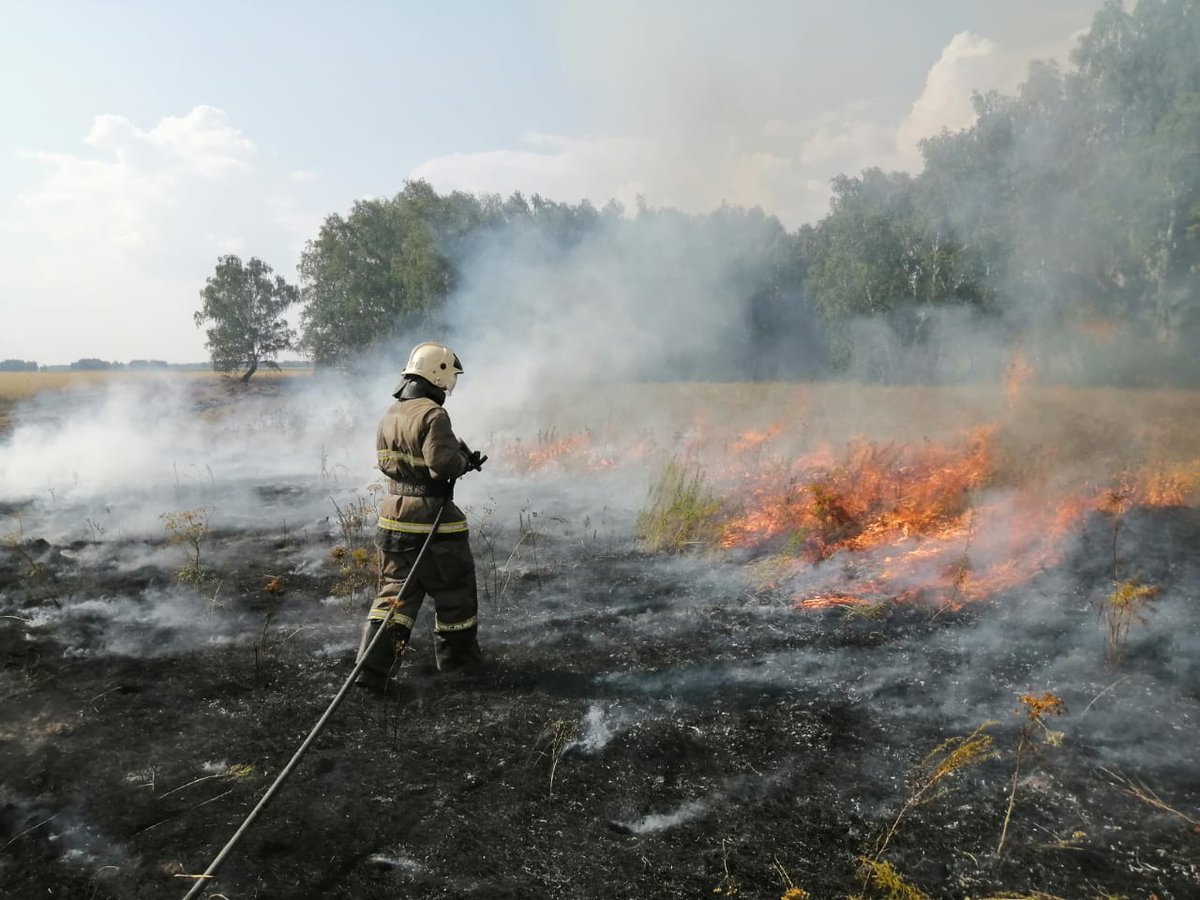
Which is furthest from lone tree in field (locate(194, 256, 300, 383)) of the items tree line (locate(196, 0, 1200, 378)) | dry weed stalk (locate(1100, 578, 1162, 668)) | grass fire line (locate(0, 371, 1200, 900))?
dry weed stalk (locate(1100, 578, 1162, 668))

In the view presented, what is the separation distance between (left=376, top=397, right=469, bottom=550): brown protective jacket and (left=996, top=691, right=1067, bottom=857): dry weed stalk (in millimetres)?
3273

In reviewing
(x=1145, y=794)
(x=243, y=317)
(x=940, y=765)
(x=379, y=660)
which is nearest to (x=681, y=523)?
(x=379, y=660)

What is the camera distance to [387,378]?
22.8 meters

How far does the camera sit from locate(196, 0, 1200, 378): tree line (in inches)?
524

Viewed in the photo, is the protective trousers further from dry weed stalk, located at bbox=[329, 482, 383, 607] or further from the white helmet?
dry weed stalk, located at bbox=[329, 482, 383, 607]

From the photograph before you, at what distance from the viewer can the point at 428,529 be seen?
4.45m

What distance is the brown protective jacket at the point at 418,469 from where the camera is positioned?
14.3 ft

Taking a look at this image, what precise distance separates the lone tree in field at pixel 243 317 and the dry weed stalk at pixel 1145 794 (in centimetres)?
3851

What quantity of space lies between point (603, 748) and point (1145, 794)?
2.52 m

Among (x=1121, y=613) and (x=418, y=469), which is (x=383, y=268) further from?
(x=1121, y=613)

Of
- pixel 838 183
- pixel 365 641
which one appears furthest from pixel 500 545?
pixel 838 183

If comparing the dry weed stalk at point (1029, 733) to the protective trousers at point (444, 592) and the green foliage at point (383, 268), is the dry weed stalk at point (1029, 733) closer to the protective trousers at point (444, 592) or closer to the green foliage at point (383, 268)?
the protective trousers at point (444, 592)

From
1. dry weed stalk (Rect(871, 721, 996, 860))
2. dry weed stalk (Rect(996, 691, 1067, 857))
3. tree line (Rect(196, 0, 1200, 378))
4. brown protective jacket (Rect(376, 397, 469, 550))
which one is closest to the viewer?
dry weed stalk (Rect(996, 691, 1067, 857))

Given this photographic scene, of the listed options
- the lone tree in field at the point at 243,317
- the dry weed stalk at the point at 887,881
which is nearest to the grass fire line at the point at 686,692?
the dry weed stalk at the point at 887,881
